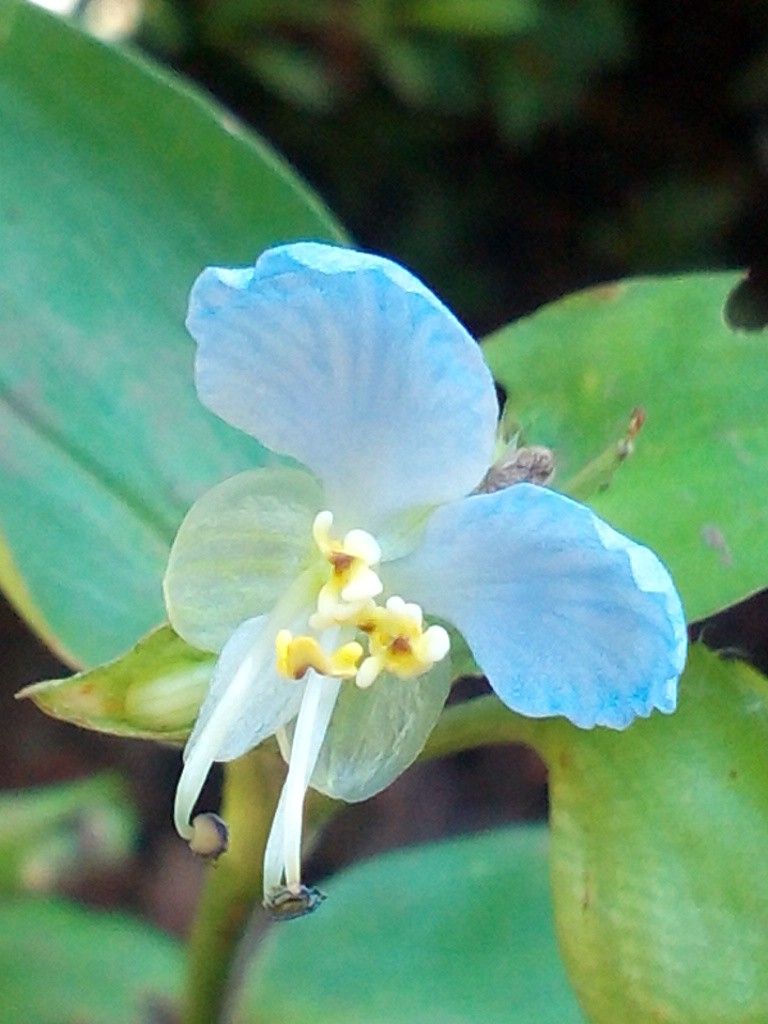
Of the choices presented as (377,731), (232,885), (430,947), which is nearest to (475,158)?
(430,947)

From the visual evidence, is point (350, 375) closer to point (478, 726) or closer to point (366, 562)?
point (366, 562)

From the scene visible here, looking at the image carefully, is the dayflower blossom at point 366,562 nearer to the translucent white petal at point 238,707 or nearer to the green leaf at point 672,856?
the translucent white petal at point 238,707

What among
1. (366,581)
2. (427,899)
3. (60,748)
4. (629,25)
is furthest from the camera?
(629,25)

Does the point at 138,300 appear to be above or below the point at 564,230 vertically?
above

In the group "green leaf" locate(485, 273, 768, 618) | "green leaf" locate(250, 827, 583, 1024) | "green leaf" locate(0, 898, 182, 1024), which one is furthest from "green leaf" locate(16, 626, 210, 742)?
"green leaf" locate(0, 898, 182, 1024)

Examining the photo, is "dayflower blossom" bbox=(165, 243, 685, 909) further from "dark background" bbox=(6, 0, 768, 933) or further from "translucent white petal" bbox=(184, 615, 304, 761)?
"dark background" bbox=(6, 0, 768, 933)

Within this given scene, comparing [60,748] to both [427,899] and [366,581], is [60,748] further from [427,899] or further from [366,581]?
[366,581]

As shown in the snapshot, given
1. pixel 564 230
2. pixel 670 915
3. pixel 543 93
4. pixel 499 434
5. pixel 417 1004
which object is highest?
pixel 499 434

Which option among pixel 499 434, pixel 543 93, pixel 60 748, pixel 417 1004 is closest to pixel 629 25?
pixel 543 93
